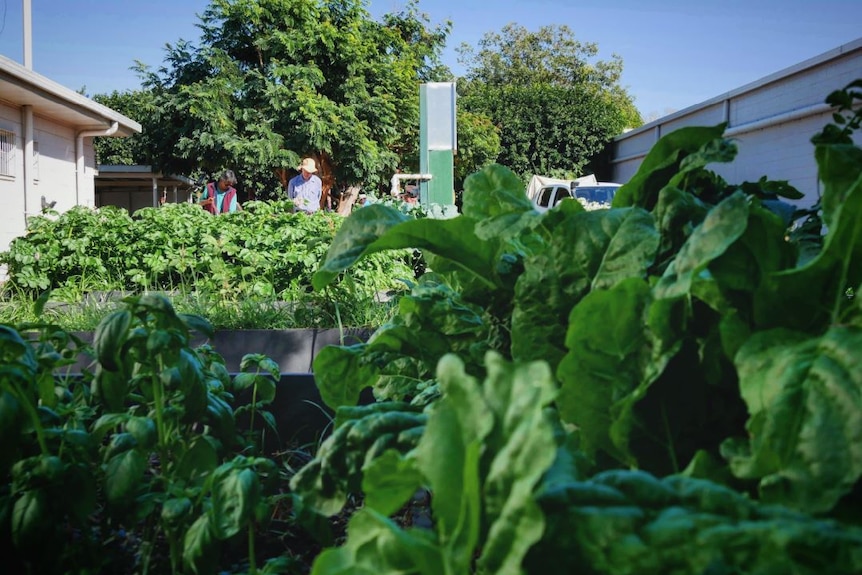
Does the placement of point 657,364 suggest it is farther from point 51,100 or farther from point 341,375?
point 51,100

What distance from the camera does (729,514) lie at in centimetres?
64

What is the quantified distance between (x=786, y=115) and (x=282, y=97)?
17.2 m

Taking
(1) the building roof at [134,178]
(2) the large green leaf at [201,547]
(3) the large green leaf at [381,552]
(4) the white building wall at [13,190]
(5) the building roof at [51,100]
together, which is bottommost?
(2) the large green leaf at [201,547]

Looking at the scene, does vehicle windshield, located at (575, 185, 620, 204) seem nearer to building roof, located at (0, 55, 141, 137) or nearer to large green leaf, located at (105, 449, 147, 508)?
building roof, located at (0, 55, 141, 137)

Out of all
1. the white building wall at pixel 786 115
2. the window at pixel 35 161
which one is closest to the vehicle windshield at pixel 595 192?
the white building wall at pixel 786 115

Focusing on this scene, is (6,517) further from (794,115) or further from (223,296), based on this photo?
(794,115)

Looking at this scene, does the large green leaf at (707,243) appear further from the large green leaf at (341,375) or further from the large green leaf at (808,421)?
the large green leaf at (341,375)

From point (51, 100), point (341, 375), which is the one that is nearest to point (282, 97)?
point (51, 100)

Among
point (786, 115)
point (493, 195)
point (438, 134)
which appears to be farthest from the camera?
point (786, 115)

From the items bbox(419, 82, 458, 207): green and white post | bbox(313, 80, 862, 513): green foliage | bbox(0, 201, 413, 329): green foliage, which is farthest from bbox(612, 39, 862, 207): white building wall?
bbox(313, 80, 862, 513): green foliage

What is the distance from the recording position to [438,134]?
405 inches

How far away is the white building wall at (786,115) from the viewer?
15219 mm

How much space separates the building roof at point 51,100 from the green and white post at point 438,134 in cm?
571

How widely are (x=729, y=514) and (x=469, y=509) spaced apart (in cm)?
23
